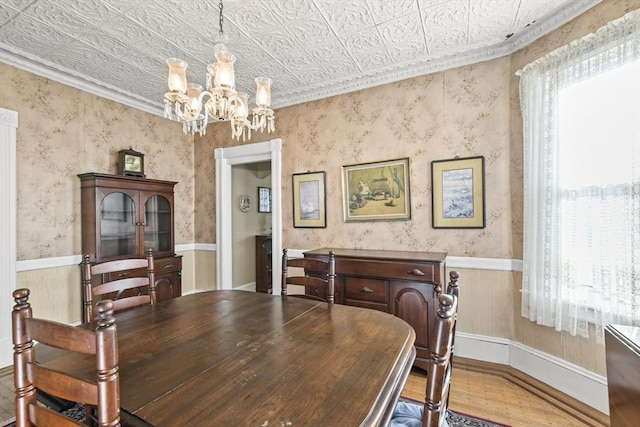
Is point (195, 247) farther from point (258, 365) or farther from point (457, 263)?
point (258, 365)

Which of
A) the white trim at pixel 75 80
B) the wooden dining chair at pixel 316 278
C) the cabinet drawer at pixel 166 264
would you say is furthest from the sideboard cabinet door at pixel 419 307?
the white trim at pixel 75 80

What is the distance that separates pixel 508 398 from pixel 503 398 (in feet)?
0.12

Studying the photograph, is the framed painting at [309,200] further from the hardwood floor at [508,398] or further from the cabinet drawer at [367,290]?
the hardwood floor at [508,398]

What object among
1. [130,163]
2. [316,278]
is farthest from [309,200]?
[130,163]

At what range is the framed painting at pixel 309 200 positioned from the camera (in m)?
3.43

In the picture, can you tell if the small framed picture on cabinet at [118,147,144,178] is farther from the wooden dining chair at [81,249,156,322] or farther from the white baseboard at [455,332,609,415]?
the white baseboard at [455,332,609,415]

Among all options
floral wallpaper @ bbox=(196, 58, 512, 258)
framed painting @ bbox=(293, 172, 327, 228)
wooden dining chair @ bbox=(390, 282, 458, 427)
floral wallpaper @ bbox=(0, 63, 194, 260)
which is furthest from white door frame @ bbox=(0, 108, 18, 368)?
wooden dining chair @ bbox=(390, 282, 458, 427)

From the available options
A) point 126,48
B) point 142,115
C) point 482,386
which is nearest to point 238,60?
point 126,48

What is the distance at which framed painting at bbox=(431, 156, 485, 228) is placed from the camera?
8.73 ft

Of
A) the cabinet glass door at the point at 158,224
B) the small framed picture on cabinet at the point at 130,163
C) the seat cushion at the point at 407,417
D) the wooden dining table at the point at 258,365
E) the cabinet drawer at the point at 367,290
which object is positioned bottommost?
the seat cushion at the point at 407,417

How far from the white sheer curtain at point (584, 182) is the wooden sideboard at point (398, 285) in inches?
29.5

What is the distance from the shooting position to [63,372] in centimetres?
78

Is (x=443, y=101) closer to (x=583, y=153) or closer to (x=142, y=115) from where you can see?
(x=583, y=153)

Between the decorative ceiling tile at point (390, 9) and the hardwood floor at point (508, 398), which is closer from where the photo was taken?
the hardwood floor at point (508, 398)
